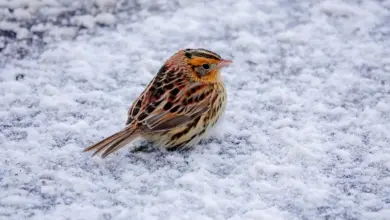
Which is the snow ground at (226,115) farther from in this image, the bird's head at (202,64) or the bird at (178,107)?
the bird's head at (202,64)

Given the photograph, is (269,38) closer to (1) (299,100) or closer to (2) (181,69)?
(1) (299,100)

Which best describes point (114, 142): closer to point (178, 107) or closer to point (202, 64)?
point (178, 107)

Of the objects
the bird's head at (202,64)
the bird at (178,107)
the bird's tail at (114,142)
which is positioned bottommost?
the bird's tail at (114,142)

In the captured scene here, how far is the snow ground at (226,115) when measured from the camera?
16.4ft

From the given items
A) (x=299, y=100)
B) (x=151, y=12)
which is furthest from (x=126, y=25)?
(x=299, y=100)

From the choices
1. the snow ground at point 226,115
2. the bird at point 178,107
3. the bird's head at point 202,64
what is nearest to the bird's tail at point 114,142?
the bird at point 178,107

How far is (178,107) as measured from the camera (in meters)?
5.51

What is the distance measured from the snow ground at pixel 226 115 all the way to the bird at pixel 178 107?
0.53 feet

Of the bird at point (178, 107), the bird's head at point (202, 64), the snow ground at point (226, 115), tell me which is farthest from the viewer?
the bird's head at point (202, 64)

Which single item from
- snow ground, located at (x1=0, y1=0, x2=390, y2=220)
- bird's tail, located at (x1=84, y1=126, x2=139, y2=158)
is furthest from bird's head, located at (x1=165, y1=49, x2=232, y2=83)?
bird's tail, located at (x1=84, y1=126, x2=139, y2=158)

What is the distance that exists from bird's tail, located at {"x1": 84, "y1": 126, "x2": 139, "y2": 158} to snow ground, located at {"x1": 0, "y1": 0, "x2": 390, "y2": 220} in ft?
0.43

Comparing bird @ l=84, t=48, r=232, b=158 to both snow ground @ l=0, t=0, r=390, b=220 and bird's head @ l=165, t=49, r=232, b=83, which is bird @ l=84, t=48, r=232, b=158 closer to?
bird's head @ l=165, t=49, r=232, b=83

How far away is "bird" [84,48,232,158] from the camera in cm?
540

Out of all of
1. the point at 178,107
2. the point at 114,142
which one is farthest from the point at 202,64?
the point at 114,142
